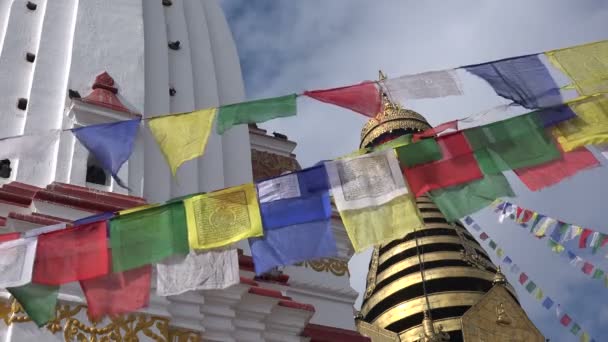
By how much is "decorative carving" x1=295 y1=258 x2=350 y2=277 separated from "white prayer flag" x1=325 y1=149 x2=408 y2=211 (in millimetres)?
2464

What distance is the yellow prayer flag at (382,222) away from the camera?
6.27m

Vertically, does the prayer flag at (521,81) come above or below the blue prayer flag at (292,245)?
above

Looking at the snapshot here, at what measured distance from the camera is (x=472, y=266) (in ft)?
78.1

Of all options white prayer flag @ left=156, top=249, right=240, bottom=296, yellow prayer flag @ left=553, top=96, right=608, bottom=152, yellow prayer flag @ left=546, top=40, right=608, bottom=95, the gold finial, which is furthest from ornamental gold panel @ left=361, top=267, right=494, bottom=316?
white prayer flag @ left=156, top=249, right=240, bottom=296

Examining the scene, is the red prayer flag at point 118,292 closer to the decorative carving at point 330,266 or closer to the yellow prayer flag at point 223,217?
the yellow prayer flag at point 223,217

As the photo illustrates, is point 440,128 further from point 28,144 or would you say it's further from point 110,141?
point 28,144

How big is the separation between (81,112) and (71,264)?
2865 millimetres

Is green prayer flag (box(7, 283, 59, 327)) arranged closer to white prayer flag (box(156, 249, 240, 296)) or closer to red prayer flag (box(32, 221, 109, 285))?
red prayer flag (box(32, 221, 109, 285))

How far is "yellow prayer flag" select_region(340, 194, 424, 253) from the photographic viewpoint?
6266 millimetres

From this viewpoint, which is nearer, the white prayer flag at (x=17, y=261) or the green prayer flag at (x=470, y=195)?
the white prayer flag at (x=17, y=261)

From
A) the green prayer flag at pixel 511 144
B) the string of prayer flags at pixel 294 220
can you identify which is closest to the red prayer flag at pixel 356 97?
the string of prayer flags at pixel 294 220

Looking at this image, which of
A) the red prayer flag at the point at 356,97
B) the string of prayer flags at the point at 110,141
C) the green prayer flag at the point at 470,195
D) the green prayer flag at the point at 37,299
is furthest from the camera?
the red prayer flag at the point at 356,97

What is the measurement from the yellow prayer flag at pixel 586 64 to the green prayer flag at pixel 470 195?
3.91 feet

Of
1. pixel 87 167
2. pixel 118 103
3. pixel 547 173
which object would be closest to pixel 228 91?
pixel 118 103
